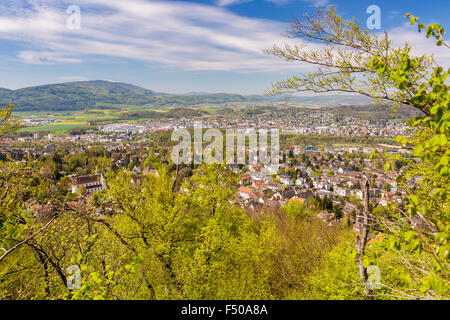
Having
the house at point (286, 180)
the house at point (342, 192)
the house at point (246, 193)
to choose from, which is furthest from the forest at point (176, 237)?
the house at point (286, 180)

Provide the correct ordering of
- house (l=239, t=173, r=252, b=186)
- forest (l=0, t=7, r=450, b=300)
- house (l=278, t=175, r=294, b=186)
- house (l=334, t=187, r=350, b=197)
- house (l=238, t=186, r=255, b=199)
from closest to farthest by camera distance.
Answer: forest (l=0, t=7, r=450, b=300)
house (l=238, t=186, r=255, b=199)
house (l=334, t=187, r=350, b=197)
house (l=239, t=173, r=252, b=186)
house (l=278, t=175, r=294, b=186)

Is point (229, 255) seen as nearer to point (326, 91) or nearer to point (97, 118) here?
point (326, 91)

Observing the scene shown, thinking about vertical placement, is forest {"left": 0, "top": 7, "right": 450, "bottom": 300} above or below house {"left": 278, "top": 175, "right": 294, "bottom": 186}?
above

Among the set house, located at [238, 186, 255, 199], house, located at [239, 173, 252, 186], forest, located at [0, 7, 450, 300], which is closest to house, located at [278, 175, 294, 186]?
house, located at [239, 173, 252, 186]

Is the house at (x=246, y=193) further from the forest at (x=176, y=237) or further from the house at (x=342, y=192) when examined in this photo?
the forest at (x=176, y=237)

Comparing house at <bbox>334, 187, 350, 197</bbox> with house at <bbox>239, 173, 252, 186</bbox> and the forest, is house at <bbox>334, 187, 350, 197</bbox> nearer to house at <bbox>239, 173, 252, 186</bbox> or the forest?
house at <bbox>239, 173, 252, 186</bbox>

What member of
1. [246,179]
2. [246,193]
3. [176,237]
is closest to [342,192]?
[246,193]

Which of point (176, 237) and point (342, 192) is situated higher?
point (176, 237)

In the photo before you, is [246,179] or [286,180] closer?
[286,180]

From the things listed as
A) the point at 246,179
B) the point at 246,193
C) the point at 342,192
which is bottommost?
the point at 342,192

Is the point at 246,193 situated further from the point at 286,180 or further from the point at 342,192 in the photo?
the point at 342,192

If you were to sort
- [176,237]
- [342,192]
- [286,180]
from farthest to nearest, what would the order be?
[286,180] < [342,192] < [176,237]

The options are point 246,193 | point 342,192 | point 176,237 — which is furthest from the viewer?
point 342,192
